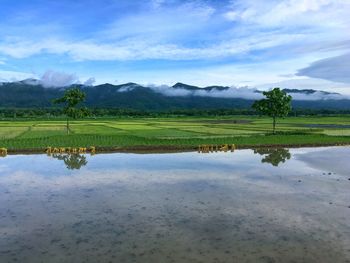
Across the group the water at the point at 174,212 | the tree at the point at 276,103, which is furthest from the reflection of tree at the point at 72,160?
the tree at the point at 276,103

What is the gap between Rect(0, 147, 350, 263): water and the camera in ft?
41.4

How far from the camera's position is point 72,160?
3275 cm

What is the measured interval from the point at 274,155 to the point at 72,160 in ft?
58.7

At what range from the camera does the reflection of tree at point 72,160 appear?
1169 inches

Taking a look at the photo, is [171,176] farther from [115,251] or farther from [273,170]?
[115,251]

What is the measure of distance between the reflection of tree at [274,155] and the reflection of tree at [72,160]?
14600 millimetres

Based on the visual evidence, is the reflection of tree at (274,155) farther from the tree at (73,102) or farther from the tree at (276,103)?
the tree at (73,102)

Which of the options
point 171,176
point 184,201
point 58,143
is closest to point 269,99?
point 58,143

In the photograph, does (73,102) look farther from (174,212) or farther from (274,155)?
(174,212)

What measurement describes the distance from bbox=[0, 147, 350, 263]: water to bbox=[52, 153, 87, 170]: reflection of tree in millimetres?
481

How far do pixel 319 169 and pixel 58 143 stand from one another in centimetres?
2543

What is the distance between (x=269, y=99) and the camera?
62688mm

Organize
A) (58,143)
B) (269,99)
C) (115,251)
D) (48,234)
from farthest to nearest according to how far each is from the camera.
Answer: (269,99) < (58,143) < (48,234) < (115,251)

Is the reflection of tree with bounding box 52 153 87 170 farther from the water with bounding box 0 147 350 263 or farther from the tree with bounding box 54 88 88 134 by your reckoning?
the tree with bounding box 54 88 88 134
